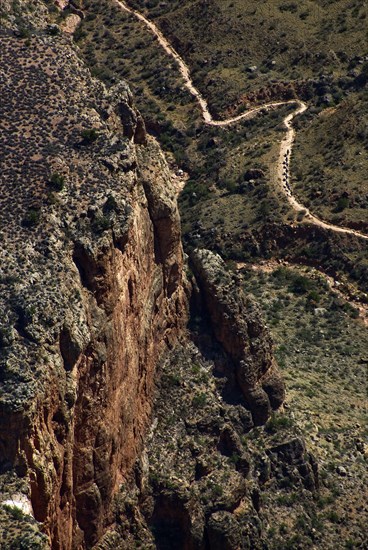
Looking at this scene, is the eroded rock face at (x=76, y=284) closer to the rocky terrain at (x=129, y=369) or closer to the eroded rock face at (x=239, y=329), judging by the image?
the rocky terrain at (x=129, y=369)

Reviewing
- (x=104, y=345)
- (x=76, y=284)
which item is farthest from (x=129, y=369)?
(x=76, y=284)

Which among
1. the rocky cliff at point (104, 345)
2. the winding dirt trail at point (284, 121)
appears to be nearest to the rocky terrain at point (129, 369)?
the rocky cliff at point (104, 345)

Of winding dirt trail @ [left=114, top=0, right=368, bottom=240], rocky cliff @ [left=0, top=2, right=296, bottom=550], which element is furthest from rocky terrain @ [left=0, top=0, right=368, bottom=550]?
winding dirt trail @ [left=114, top=0, right=368, bottom=240]

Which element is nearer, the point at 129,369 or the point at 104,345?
the point at 104,345

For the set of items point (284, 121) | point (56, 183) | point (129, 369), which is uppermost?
point (284, 121)

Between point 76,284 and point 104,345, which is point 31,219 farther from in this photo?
point 104,345

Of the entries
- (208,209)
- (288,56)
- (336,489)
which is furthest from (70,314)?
(288,56)

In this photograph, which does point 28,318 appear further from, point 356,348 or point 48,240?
point 356,348
